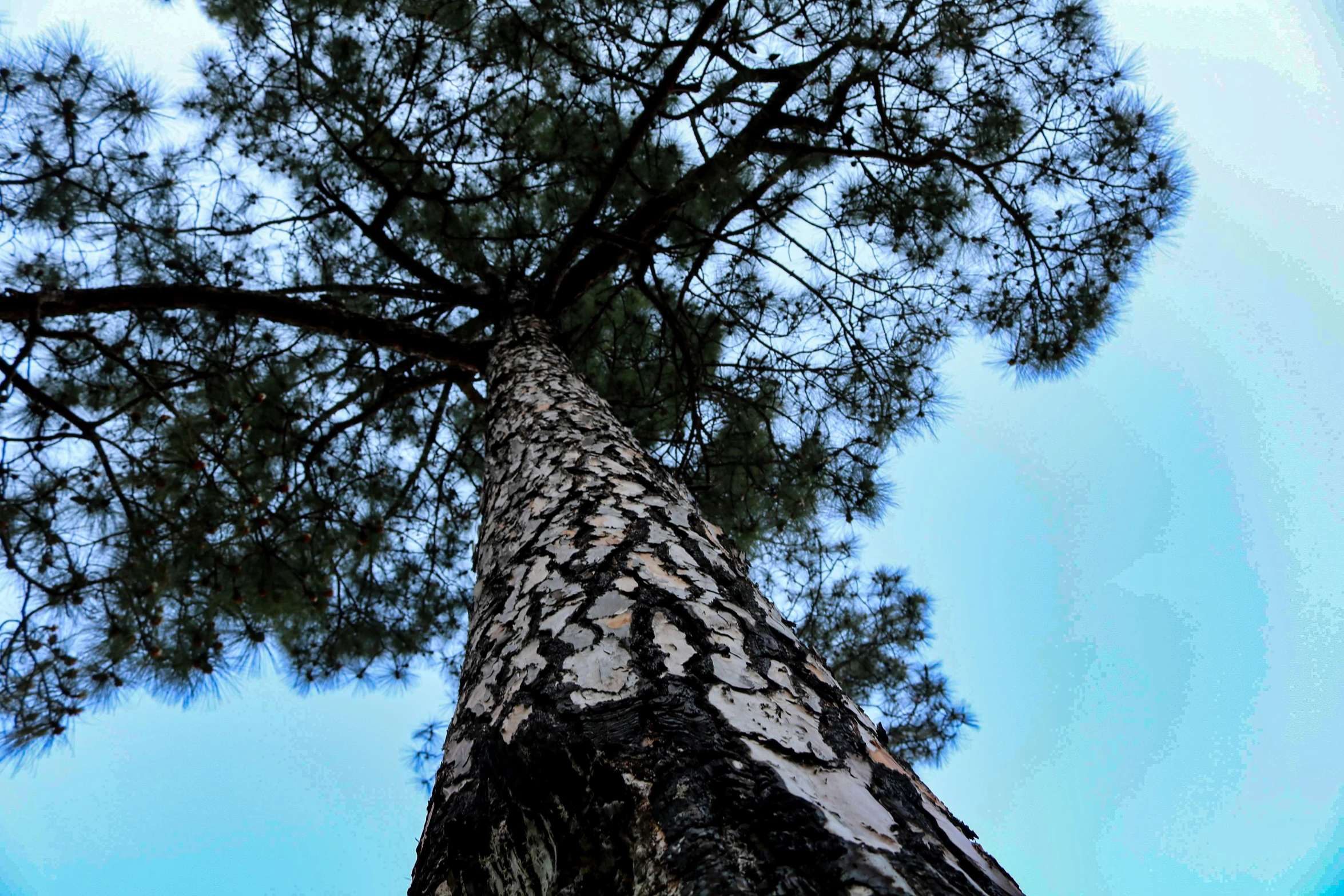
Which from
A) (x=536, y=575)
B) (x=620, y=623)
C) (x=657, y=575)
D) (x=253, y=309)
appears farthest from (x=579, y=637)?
(x=253, y=309)

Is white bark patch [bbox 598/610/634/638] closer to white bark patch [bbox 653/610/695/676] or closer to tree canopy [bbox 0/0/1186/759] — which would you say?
white bark patch [bbox 653/610/695/676]

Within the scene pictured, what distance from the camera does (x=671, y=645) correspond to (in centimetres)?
90

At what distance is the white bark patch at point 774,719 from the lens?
746 millimetres

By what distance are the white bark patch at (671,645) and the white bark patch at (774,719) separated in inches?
2.1

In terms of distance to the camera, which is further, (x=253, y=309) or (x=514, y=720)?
(x=253, y=309)

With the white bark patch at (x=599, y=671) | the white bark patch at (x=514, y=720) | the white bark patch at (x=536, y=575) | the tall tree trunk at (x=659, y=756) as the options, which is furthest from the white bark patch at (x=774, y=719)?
the white bark patch at (x=536, y=575)

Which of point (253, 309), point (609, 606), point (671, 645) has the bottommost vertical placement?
point (671, 645)

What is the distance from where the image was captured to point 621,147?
3.31m

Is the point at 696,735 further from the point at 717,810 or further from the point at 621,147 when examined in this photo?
the point at 621,147

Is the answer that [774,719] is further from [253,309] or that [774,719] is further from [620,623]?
[253,309]

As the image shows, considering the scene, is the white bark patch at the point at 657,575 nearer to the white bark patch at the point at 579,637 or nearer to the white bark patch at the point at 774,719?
the white bark patch at the point at 579,637

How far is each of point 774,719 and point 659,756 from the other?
15 cm

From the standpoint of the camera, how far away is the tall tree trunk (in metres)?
0.59

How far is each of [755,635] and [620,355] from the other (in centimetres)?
352
